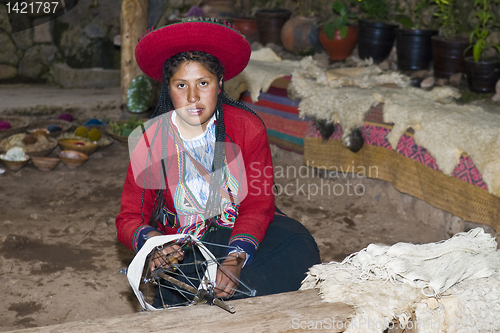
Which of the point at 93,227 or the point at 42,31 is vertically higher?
the point at 42,31

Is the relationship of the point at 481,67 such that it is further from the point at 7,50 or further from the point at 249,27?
the point at 7,50

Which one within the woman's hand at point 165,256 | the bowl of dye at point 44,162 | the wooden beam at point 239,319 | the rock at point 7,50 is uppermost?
the wooden beam at point 239,319

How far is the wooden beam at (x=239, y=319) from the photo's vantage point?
1317 millimetres

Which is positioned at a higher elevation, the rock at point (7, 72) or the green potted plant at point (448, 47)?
the green potted plant at point (448, 47)

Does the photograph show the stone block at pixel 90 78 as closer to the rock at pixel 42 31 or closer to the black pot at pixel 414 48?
the rock at pixel 42 31

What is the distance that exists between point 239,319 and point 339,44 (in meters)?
4.66

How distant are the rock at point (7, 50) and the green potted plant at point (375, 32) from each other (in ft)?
18.4

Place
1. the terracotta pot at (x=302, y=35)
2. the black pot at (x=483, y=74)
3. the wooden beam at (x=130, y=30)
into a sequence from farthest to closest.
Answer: the terracotta pot at (x=302, y=35), the wooden beam at (x=130, y=30), the black pot at (x=483, y=74)

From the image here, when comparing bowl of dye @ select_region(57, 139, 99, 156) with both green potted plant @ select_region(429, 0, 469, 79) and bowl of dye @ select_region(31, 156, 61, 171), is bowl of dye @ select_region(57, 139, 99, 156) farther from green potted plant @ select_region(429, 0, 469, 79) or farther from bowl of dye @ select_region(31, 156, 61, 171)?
green potted plant @ select_region(429, 0, 469, 79)

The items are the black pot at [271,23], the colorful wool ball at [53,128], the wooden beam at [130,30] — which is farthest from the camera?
the black pot at [271,23]

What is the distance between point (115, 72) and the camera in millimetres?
7805

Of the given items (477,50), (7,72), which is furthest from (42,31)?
(477,50)

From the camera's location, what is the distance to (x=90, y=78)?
7.74 m

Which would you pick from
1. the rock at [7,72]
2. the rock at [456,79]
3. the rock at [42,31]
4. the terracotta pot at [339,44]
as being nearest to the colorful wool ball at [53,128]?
the terracotta pot at [339,44]
